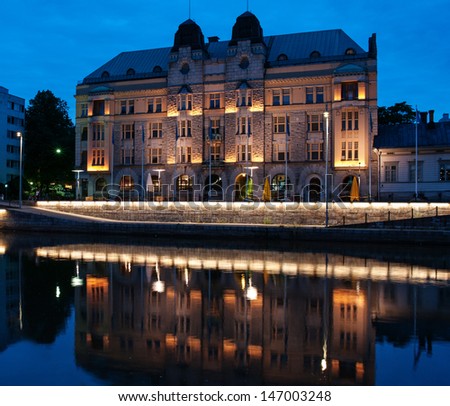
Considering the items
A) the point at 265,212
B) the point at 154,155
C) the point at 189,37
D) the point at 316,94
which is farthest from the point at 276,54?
the point at 265,212

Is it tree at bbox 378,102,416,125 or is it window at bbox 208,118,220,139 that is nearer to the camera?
window at bbox 208,118,220,139

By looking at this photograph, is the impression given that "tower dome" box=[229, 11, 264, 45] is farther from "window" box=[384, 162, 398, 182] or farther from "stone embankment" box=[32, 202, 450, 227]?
"stone embankment" box=[32, 202, 450, 227]

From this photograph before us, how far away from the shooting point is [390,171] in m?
56.3

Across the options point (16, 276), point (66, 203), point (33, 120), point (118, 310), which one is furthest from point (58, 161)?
point (118, 310)

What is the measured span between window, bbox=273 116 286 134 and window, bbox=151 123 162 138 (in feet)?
52.6

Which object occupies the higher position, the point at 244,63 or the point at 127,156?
the point at 244,63

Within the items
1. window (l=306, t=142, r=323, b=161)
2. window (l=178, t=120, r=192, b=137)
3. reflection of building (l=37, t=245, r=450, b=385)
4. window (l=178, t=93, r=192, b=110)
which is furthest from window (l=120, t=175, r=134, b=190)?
reflection of building (l=37, t=245, r=450, b=385)

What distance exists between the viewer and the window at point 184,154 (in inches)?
2594

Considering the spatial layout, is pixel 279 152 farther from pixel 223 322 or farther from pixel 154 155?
pixel 223 322

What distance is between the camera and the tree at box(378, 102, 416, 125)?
72188 mm

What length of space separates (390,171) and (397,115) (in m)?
20.0

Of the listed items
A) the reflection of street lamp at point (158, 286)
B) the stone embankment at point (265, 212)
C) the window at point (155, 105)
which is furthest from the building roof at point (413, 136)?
the reflection of street lamp at point (158, 286)

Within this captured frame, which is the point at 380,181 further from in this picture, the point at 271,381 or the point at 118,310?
the point at 271,381

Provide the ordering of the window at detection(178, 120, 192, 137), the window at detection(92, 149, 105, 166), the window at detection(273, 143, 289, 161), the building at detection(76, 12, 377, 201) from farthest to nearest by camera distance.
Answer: the window at detection(92, 149, 105, 166) → the window at detection(178, 120, 192, 137) → the window at detection(273, 143, 289, 161) → the building at detection(76, 12, 377, 201)
